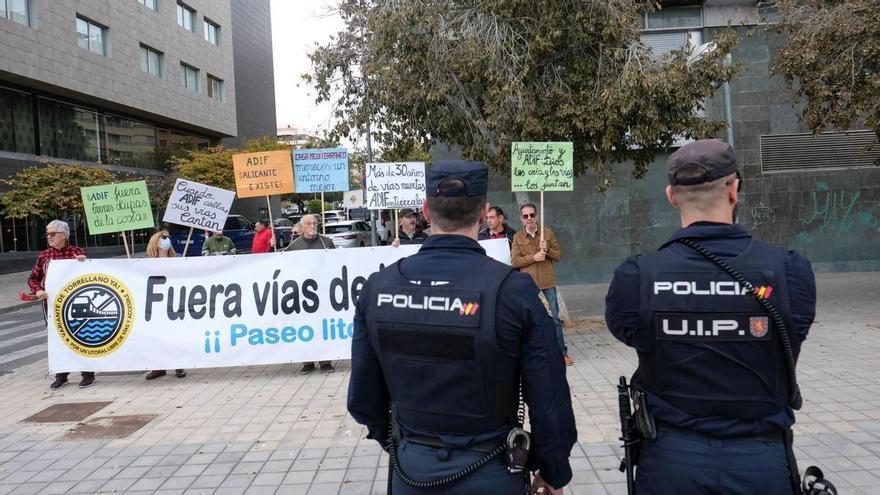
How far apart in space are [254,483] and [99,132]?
108 feet

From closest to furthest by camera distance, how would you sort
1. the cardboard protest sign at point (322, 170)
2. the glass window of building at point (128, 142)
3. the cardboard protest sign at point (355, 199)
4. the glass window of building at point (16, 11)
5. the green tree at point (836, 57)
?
the green tree at point (836, 57) → the cardboard protest sign at point (322, 170) → the glass window of building at point (16, 11) → the cardboard protest sign at point (355, 199) → the glass window of building at point (128, 142)

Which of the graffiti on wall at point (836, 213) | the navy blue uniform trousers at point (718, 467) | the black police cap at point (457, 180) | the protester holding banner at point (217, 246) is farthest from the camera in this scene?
the graffiti on wall at point (836, 213)

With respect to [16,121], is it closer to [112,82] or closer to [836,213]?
[112,82]

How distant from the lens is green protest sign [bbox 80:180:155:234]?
816 centimetres

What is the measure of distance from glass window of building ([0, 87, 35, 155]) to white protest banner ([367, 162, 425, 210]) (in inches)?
909

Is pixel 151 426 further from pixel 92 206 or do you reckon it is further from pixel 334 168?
pixel 334 168

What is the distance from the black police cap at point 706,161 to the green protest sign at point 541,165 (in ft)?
19.1

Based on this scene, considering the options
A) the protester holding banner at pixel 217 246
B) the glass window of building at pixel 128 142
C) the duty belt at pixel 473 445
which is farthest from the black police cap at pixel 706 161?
the glass window of building at pixel 128 142

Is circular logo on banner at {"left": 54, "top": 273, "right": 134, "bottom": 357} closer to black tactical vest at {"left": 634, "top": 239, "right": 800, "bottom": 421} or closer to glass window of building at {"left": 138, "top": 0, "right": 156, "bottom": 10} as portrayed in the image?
black tactical vest at {"left": 634, "top": 239, "right": 800, "bottom": 421}

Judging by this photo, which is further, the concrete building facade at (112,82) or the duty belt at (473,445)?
the concrete building facade at (112,82)

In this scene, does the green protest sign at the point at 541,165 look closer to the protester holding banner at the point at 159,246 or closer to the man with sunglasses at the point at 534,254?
the man with sunglasses at the point at 534,254

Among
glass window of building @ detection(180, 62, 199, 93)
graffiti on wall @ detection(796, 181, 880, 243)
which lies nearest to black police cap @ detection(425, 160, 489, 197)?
graffiti on wall @ detection(796, 181, 880, 243)

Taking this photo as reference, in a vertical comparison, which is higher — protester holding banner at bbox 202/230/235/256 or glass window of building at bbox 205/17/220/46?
glass window of building at bbox 205/17/220/46

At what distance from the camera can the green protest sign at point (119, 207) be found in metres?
8.16
